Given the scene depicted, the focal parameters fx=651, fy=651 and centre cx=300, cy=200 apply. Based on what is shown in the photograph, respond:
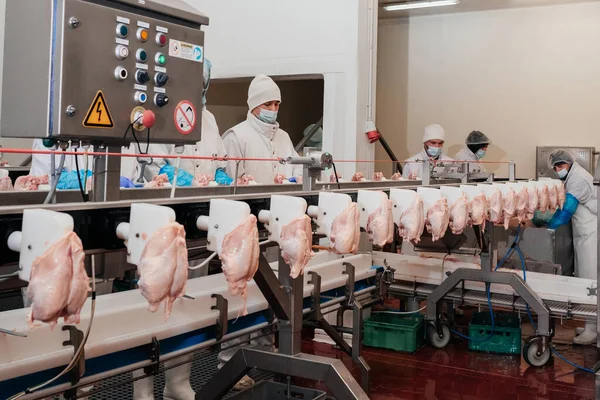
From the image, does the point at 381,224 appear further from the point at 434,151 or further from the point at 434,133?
the point at 434,133

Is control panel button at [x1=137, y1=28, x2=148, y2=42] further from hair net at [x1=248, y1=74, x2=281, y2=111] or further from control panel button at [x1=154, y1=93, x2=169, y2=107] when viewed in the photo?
hair net at [x1=248, y1=74, x2=281, y2=111]

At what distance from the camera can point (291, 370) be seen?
229cm

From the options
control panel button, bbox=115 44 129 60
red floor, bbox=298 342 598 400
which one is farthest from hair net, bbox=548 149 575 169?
control panel button, bbox=115 44 129 60

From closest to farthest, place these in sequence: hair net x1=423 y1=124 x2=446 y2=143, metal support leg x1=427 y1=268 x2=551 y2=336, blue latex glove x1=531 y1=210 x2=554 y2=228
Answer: metal support leg x1=427 y1=268 x2=551 y2=336 → blue latex glove x1=531 y1=210 x2=554 y2=228 → hair net x1=423 y1=124 x2=446 y2=143

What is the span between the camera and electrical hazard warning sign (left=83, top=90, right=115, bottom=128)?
5.47 feet

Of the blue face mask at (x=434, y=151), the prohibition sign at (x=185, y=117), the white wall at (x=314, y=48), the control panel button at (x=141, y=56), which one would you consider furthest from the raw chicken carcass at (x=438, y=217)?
the blue face mask at (x=434, y=151)

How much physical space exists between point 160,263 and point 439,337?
3376 mm

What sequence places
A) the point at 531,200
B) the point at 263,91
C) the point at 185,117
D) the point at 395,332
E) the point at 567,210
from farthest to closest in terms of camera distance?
the point at 567,210
the point at 263,91
the point at 395,332
the point at 531,200
the point at 185,117

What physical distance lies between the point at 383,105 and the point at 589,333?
489 cm

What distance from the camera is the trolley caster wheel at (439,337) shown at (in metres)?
4.40

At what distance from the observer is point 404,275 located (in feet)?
14.4

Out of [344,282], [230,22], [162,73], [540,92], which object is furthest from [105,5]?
[540,92]

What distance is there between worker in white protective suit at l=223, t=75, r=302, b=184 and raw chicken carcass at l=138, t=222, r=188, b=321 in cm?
319

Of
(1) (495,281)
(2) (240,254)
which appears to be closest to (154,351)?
(2) (240,254)
